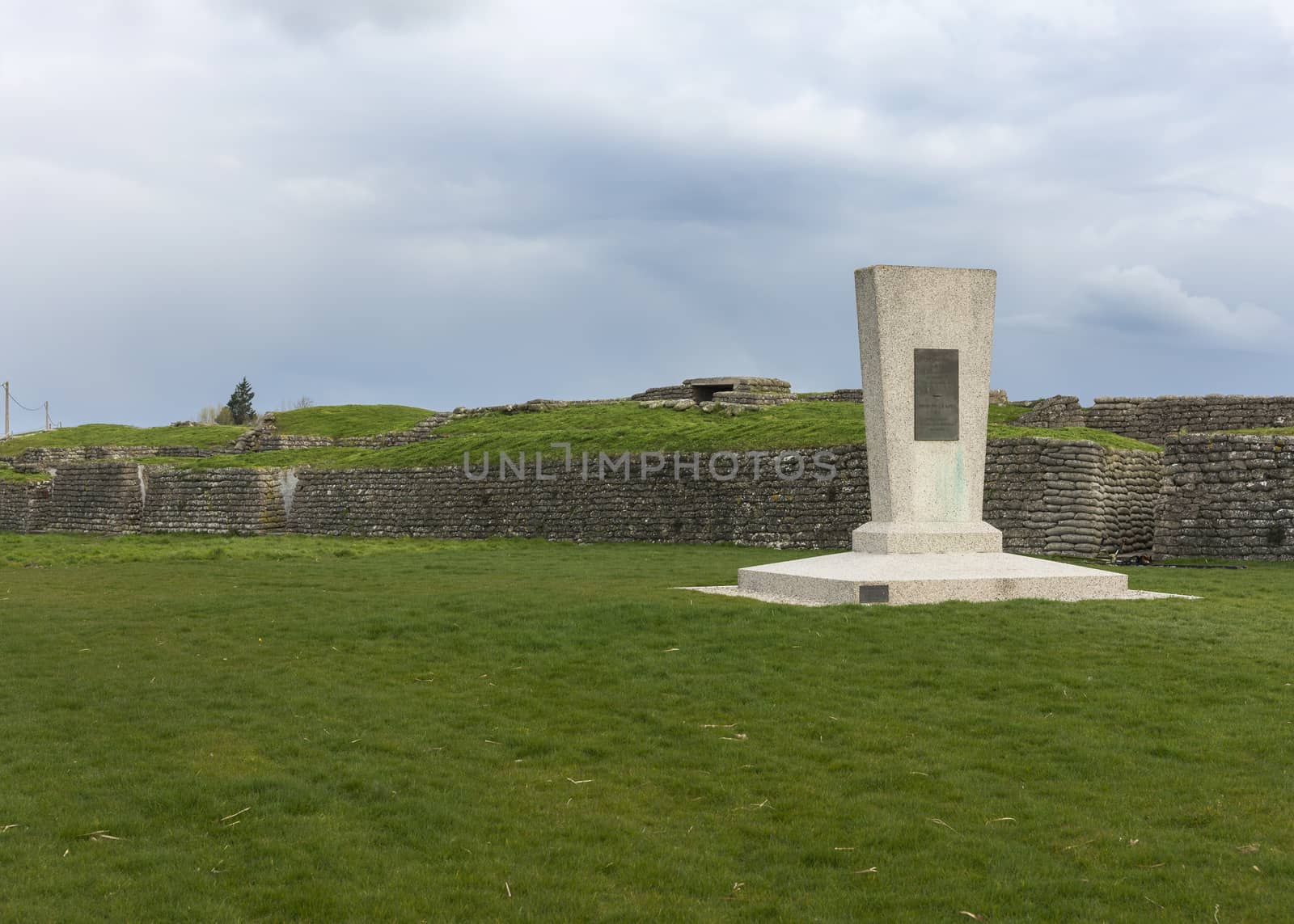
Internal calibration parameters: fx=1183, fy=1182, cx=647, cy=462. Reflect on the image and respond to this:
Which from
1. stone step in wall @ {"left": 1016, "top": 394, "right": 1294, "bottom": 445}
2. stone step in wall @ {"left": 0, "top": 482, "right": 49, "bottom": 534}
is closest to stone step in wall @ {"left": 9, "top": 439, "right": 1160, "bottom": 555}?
stone step in wall @ {"left": 0, "top": 482, "right": 49, "bottom": 534}

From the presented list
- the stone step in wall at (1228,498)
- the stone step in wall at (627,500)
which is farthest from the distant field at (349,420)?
the stone step in wall at (1228,498)

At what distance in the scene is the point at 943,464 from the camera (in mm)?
13961

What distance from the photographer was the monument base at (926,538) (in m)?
13.6

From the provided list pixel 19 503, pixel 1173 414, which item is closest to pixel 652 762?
pixel 1173 414

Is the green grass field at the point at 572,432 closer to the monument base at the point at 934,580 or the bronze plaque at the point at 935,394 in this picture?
the bronze plaque at the point at 935,394

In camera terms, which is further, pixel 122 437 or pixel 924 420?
pixel 122 437

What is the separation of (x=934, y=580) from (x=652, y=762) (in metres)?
6.13

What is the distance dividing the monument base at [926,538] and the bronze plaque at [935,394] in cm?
107

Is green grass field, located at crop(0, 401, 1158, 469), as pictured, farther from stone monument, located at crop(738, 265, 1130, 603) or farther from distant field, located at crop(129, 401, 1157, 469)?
stone monument, located at crop(738, 265, 1130, 603)

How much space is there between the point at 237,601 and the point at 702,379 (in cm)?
2898

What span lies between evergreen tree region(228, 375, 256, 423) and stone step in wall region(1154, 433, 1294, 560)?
193 feet

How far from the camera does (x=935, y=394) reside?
13898 millimetres

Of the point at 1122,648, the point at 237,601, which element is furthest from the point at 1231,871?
the point at 237,601

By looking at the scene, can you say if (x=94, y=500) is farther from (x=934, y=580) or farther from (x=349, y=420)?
(x=934, y=580)
